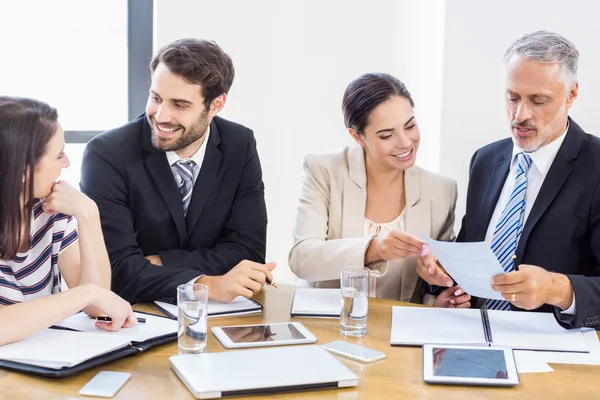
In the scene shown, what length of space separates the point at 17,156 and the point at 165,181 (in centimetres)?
68

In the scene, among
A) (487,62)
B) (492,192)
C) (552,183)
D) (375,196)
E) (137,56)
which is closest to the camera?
(552,183)

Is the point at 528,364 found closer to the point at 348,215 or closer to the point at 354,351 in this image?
the point at 354,351

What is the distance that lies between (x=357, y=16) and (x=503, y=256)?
1932 mm

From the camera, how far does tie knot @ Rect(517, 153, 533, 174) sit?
2586mm

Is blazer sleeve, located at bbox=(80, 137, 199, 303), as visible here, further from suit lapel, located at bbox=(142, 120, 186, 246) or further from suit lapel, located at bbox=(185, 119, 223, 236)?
suit lapel, located at bbox=(185, 119, 223, 236)

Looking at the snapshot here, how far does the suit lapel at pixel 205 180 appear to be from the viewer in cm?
270

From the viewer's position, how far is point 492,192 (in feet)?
8.89

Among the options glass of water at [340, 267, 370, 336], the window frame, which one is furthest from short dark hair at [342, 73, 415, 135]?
the window frame

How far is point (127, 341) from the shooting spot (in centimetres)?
180

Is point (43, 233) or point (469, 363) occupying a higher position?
point (43, 233)

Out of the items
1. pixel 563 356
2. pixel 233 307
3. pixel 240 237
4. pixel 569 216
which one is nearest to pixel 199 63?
pixel 240 237

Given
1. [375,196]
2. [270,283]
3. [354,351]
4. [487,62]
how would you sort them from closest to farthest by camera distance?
[354,351] < [270,283] < [375,196] < [487,62]

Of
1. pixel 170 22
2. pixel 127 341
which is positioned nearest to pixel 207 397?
pixel 127 341

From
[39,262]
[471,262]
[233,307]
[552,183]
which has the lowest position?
[233,307]
